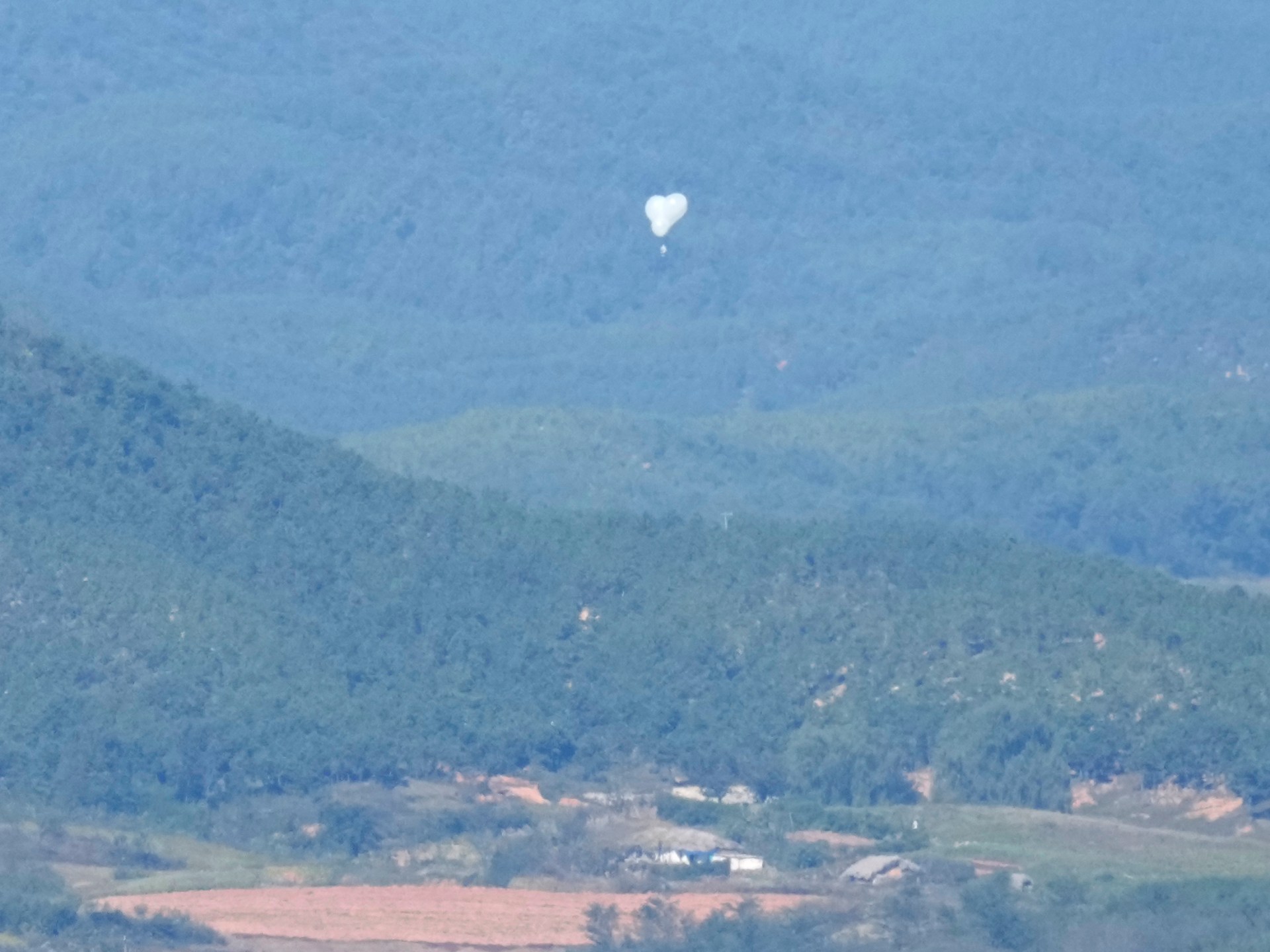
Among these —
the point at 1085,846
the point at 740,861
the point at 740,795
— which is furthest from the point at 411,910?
the point at 1085,846

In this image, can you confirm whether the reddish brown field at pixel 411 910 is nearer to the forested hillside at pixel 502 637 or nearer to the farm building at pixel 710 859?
the farm building at pixel 710 859

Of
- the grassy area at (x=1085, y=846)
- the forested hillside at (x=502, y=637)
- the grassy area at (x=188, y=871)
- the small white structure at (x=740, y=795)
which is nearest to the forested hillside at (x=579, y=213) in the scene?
the forested hillside at (x=502, y=637)

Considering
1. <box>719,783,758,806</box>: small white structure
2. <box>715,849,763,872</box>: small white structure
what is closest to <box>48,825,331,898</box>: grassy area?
<box>715,849,763,872</box>: small white structure

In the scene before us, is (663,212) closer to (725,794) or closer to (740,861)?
(725,794)

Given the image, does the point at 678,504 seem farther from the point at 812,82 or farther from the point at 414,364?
the point at 812,82

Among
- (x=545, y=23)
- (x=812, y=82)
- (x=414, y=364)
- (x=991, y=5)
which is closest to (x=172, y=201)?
(x=414, y=364)
